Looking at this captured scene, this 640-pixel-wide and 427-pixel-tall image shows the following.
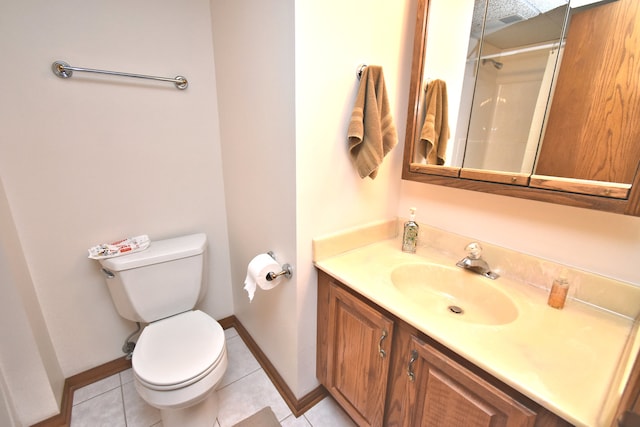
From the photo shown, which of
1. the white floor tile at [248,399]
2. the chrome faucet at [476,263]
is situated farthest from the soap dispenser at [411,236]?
the white floor tile at [248,399]

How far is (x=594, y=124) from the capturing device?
2.79 ft

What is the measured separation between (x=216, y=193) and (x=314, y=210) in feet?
2.85

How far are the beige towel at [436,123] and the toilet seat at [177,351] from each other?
4.40ft

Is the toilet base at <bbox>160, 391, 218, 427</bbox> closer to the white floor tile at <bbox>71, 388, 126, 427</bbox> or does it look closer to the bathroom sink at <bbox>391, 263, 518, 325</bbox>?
the white floor tile at <bbox>71, 388, 126, 427</bbox>

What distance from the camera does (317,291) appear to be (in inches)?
50.8

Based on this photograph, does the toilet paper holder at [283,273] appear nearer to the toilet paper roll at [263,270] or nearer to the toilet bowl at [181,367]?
the toilet paper roll at [263,270]

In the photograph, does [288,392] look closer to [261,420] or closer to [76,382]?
[261,420]

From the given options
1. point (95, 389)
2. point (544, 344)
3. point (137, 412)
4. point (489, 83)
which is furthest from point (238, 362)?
point (489, 83)

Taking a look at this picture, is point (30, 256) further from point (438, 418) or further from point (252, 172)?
point (438, 418)

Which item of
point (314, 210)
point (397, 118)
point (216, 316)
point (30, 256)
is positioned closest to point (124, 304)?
point (30, 256)

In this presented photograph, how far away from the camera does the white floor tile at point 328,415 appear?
52.9 inches

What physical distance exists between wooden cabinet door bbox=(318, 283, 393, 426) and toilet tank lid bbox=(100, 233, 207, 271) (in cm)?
83

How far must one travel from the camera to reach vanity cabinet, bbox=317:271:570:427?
2.31 ft

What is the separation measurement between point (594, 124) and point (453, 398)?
95 centimetres
